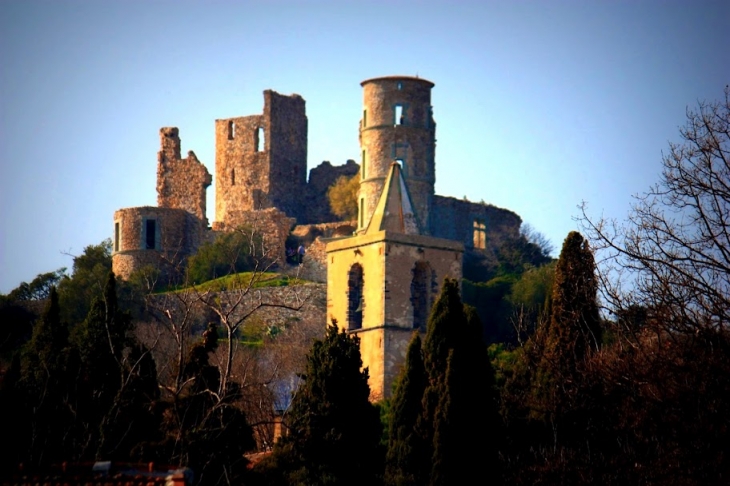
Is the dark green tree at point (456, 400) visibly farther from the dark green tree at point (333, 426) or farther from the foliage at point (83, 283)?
the foliage at point (83, 283)

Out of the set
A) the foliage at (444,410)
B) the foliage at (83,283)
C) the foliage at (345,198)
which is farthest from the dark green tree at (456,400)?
the foliage at (345,198)

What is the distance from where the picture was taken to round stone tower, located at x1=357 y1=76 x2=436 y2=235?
70.6 metres

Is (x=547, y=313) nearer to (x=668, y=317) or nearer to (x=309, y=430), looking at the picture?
(x=309, y=430)

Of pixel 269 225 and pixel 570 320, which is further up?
pixel 269 225

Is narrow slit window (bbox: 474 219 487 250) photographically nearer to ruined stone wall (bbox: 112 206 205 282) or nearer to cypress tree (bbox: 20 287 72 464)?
ruined stone wall (bbox: 112 206 205 282)

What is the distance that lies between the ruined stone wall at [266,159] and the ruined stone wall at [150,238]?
18.3 feet

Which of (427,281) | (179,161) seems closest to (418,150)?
(179,161)

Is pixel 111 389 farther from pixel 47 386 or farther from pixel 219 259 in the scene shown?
pixel 219 259

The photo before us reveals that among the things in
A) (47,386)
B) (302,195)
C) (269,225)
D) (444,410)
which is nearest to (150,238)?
(269,225)

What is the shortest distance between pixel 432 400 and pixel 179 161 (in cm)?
4102

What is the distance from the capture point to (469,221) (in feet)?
236

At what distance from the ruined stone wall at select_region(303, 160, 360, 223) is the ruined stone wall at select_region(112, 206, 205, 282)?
6.86 metres

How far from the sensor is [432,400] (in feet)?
121

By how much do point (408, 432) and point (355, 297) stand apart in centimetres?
1382
